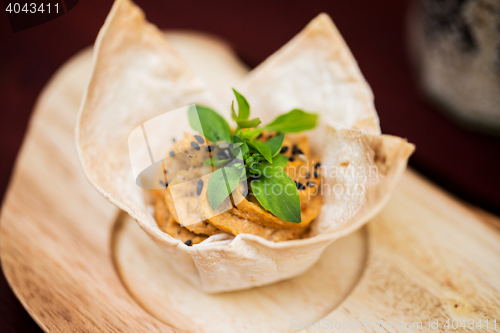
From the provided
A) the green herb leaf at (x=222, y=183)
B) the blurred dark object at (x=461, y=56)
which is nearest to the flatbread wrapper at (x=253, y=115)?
the green herb leaf at (x=222, y=183)

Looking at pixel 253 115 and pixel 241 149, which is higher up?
pixel 241 149

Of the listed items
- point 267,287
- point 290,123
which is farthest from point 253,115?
point 267,287

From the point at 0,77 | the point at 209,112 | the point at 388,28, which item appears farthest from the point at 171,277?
the point at 388,28

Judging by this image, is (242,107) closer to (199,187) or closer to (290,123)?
(290,123)

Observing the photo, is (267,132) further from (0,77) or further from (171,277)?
(0,77)

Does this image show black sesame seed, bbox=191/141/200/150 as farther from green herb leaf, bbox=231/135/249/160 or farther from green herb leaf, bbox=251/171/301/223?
green herb leaf, bbox=251/171/301/223

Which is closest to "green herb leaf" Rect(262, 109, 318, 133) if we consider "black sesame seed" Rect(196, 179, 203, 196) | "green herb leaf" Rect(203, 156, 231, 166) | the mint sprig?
the mint sprig
